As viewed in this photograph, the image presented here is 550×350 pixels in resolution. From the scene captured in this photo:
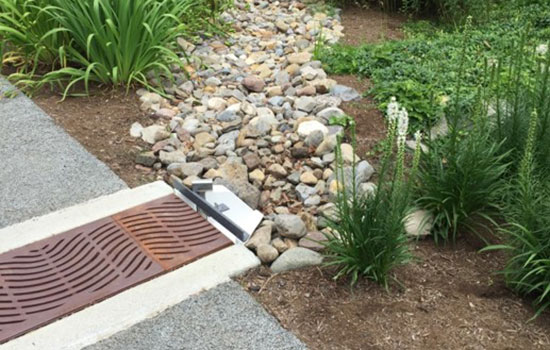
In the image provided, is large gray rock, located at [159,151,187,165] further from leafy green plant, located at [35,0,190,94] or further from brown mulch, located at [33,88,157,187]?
leafy green plant, located at [35,0,190,94]

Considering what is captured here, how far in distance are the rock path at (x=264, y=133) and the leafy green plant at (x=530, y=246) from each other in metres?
0.81

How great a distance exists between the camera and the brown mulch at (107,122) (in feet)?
12.0

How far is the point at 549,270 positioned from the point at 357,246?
2.46 feet

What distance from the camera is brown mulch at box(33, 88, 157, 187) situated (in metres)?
3.66

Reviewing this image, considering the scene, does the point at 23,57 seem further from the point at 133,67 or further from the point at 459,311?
the point at 459,311

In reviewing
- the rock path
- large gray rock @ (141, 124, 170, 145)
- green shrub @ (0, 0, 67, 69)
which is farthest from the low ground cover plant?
large gray rock @ (141, 124, 170, 145)

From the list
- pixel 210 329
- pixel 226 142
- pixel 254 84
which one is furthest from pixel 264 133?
pixel 210 329

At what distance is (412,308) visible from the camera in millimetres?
2664

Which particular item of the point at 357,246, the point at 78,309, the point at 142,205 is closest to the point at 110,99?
the point at 142,205

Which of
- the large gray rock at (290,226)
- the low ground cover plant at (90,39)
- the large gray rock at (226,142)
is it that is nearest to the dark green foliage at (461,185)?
the large gray rock at (290,226)

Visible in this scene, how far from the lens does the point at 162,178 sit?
3592 mm

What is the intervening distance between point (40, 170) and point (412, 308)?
215 cm

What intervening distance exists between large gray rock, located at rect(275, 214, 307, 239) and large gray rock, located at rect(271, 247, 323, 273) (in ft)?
0.53

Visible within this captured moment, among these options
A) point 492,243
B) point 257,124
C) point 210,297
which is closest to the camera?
point 210,297
